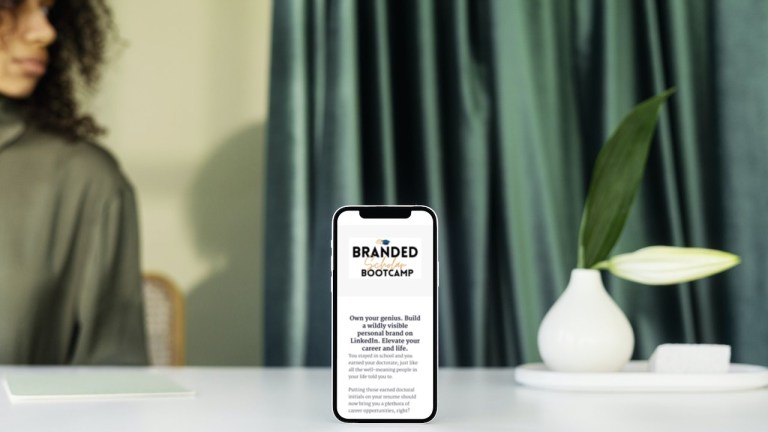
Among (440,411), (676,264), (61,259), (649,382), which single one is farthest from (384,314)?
(61,259)

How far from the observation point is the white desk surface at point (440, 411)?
72 cm

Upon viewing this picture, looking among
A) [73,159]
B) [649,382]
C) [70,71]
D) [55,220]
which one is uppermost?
[70,71]

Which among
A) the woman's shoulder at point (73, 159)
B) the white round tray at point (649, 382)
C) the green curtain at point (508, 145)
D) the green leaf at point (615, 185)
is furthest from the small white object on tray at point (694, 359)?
the woman's shoulder at point (73, 159)

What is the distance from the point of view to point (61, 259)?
1.81 metres

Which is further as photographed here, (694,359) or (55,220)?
(55,220)

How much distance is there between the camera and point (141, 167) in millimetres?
1961

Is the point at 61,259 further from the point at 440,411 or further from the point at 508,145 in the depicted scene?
the point at 440,411

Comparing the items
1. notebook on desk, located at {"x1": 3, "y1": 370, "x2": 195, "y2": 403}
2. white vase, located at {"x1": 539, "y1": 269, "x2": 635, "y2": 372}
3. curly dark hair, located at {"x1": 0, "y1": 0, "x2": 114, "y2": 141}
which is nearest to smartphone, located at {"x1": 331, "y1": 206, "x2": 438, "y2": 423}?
notebook on desk, located at {"x1": 3, "y1": 370, "x2": 195, "y2": 403}

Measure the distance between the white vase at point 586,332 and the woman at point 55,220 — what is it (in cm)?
100

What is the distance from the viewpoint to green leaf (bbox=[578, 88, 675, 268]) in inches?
45.1

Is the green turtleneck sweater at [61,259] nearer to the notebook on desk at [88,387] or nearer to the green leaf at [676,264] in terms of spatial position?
the notebook on desk at [88,387]

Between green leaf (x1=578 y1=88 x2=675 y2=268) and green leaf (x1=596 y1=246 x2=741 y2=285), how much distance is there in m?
0.05

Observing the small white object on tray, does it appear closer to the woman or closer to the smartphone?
the smartphone

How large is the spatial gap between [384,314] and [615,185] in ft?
1.71
